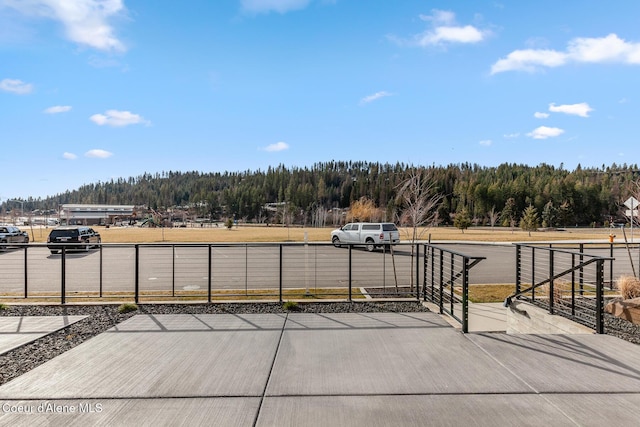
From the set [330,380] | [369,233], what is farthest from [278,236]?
[330,380]

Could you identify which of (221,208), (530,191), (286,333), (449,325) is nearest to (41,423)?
(286,333)

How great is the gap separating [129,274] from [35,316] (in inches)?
275

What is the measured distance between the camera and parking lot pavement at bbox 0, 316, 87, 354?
5.04 meters

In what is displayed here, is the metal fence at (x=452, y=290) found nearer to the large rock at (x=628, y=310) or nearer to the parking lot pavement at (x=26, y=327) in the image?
the large rock at (x=628, y=310)

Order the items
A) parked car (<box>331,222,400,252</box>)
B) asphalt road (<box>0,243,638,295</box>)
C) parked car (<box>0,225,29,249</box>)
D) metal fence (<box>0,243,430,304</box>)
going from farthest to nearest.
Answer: parked car (<box>0,225,29,249</box>), parked car (<box>331,222,400,252</box>), asphalt road (<box>0,243,638,295</box>), metal fence (<box>0,243,430,304</box>)

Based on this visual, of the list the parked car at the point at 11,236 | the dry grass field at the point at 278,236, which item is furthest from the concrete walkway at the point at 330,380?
the parked car at the point at 11,236

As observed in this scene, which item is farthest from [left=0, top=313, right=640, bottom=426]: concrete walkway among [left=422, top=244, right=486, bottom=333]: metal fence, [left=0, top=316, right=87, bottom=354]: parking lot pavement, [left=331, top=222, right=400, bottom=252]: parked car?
[left=331, top=222, right=400, bottom=252]: parked car

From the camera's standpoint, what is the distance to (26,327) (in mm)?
5727

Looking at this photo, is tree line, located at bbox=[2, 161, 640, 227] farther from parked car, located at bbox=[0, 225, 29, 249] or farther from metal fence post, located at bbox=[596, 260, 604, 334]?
metal fence post, located at bbox=[596, 260, 604, 334]

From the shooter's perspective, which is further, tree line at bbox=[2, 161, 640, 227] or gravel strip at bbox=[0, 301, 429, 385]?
tree line at bbox=[2, 161, 640, 227]

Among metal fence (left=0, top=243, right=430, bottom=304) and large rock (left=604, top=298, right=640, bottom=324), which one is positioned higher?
large rock (left=604, top=298, right=640, bottom=324)

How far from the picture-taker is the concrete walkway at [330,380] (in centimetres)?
316

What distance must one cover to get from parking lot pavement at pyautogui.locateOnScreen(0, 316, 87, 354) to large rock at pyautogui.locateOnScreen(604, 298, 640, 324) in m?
8.70

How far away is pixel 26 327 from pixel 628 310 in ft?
30.3
